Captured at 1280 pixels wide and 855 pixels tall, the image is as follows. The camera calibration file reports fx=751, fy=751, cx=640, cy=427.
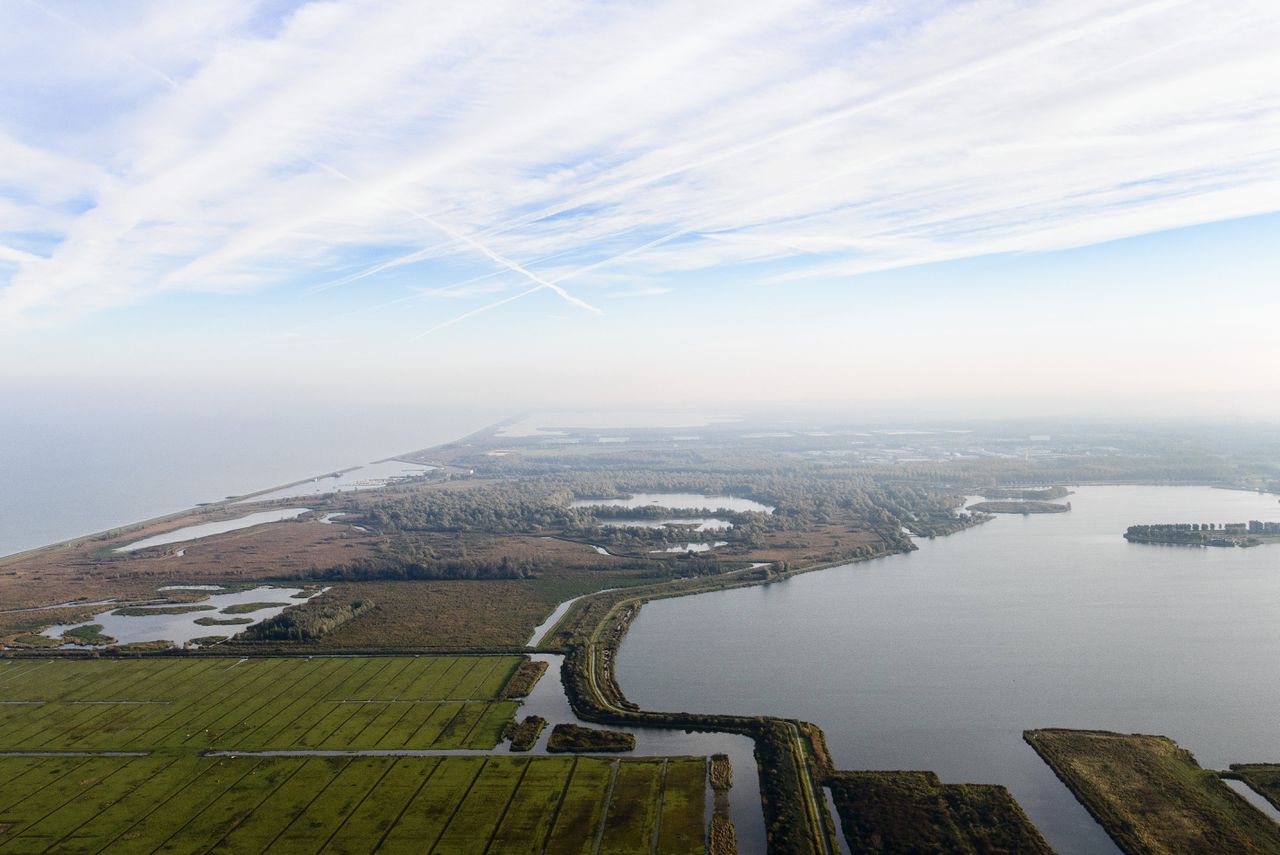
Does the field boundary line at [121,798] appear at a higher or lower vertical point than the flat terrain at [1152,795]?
higher

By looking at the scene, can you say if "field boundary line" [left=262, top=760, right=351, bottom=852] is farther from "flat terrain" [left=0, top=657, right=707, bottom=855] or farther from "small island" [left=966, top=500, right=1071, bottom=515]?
"small island" [left=966, top=500, right=1071, bottom=515]

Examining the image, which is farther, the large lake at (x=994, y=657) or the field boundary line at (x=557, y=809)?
the large lake at (x=994, y=657)

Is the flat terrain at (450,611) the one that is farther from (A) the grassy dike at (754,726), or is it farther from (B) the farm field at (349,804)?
(B) the farm field at (349,804)

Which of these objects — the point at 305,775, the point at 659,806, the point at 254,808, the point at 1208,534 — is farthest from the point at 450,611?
the point at 1208,534

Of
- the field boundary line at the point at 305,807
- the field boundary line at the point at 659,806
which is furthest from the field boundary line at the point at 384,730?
the field boundary line at the point at 659,806

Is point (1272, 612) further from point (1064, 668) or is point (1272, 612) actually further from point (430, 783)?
point (430, 783)

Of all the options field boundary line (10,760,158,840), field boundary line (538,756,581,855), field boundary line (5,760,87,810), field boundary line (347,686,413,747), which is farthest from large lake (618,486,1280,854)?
field boundary line (5,760,87,810)

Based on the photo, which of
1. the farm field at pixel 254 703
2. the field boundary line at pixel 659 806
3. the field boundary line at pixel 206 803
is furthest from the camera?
the farm field at pixel 254 703
